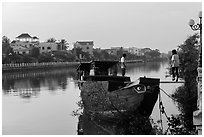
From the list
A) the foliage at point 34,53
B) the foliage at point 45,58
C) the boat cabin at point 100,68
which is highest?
the foliage at point 34,53

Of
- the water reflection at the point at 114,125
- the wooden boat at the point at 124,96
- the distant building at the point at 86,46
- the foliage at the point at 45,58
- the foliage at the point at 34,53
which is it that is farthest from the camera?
the distant building at the point at 86,46

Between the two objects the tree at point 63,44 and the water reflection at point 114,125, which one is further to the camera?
the tree at point 63,44

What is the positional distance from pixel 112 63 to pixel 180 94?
3.85m

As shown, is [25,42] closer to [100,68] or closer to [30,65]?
[30,65]

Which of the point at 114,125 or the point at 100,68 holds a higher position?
the point at 100,68

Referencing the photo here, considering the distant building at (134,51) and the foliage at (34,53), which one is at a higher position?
the distant building at (134,51)

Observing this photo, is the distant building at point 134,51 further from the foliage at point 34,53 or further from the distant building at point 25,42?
the foliage at point 34,53

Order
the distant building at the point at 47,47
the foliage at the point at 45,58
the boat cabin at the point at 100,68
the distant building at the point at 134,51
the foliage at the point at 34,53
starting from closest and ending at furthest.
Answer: the boat cabin at the point at 100,68 < the foliage at the point at 34,53 < the foliage at the point at 45,58 < the distant building at the point at 47,47 < the distant building at the point at 134,51

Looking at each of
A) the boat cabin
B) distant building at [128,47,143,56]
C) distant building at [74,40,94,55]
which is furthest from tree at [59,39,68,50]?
the boat cabin

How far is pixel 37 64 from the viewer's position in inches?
1580

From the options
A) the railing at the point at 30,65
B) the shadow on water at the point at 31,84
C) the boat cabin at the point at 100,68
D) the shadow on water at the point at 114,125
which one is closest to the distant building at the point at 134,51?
the railing at the point at 30,65

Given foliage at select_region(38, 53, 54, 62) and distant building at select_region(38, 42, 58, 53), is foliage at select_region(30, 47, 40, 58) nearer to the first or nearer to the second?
foliage at select_region(38, 53, 54, 62)

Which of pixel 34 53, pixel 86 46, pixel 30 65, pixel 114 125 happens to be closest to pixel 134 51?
pixel 86 46

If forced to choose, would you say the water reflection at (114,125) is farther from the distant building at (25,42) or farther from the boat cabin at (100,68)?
the distant building at (25,42)
